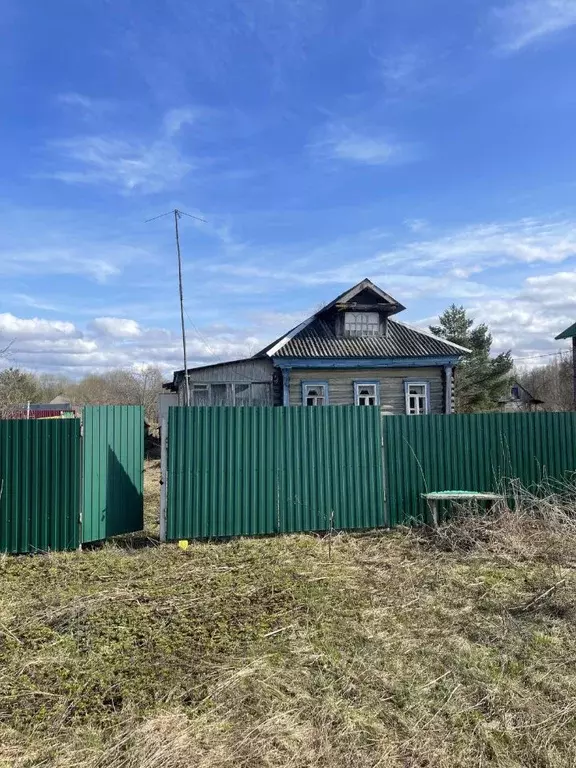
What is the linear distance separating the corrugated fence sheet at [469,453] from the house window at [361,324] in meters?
12.0

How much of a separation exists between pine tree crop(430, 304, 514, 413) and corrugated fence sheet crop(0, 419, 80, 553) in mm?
29196

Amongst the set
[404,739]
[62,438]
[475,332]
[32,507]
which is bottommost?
[404,739]

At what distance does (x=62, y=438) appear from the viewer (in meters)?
6.91

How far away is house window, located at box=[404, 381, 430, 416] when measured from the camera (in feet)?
63.8

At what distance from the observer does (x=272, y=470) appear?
301 inches

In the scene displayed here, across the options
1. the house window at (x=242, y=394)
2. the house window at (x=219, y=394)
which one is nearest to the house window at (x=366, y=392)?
the house window at (x=242, y=394)

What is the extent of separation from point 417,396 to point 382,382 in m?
1.44

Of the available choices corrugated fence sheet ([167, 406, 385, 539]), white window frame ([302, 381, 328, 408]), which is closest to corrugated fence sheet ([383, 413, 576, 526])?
corrugated fence sheet ([167, 406, 385, 539])

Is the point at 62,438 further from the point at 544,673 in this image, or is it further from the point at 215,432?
the point at 544,673

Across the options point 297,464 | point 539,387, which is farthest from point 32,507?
point 539,387

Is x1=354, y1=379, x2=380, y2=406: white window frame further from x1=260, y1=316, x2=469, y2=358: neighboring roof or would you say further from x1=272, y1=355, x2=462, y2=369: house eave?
x1=260, y1=316, x2=469, y2=358: neighboring roof

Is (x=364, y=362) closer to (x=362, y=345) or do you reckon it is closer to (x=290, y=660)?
(x=362, y=345)

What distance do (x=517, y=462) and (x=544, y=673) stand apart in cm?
509

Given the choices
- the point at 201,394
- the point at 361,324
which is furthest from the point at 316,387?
the point at 201,394
